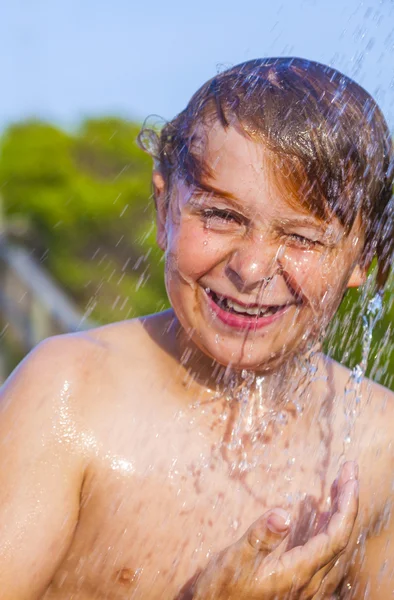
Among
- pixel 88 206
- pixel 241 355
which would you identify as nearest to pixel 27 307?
pixel 241 355

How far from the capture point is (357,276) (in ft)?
8.80

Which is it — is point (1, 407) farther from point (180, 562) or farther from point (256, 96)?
point (256, 96)

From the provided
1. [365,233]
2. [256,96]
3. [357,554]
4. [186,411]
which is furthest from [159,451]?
[256,96]

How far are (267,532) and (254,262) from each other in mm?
674


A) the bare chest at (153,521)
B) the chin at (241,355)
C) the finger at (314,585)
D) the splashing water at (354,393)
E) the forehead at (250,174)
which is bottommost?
the bare chest at (153,521)

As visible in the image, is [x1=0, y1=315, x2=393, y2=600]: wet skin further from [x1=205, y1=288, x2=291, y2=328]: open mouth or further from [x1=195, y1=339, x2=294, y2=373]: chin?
[x1=205, y1=288, x2=291, y2=328]: open mouth

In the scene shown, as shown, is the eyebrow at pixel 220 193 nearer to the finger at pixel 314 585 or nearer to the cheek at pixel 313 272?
the cheek at pixel 313 272

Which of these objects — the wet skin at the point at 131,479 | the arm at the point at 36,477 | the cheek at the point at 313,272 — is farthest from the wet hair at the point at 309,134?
the arm at the point at 36,477

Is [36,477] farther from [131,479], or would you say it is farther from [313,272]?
[313,272]

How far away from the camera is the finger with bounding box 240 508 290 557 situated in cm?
212

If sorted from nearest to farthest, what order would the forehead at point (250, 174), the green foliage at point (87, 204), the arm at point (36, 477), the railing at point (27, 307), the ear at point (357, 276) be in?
the arm at point (36, 477)
the forehead at point (250, 174)
the ear at point (357, 276)
the railing at point (27, 307)
the green foliage at point (87, 204)

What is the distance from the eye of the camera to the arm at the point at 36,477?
2.24m

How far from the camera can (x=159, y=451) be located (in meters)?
2.53

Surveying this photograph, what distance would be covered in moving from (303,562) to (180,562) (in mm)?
387
